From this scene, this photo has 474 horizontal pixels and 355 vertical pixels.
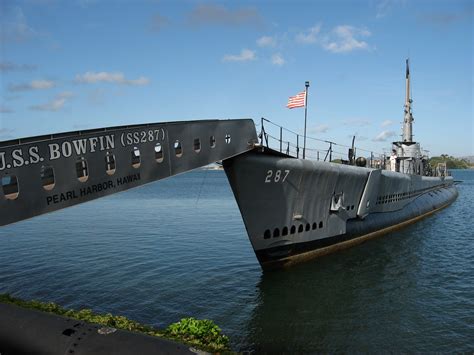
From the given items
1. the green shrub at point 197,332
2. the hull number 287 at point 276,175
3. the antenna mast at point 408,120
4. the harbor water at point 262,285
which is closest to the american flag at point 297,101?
the hull number 287 at point 276,175

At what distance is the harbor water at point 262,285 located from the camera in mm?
12492

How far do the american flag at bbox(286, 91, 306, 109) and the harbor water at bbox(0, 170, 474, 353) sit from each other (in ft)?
25.4

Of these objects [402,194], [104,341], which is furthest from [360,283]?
[402,194]

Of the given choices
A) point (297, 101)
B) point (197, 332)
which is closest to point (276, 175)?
point (297, 101)

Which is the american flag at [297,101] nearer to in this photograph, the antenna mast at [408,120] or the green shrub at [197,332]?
the green shrub at [197,332]

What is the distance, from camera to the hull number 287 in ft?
57.3

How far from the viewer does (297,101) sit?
1959 centimetres

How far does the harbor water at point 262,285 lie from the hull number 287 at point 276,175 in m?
4.32

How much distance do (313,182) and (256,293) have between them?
6.29 meters

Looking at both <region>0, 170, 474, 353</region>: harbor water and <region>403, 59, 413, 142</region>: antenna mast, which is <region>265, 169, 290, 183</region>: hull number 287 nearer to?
<region>0, 170, 474, 353</region>: harbor water

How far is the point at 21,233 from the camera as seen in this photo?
97.6ft

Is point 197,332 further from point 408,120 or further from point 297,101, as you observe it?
point 408,120

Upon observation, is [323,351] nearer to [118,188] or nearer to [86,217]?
[118,188]


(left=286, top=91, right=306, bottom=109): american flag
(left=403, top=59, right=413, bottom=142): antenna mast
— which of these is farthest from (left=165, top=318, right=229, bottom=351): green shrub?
(left=403, top=59, right=413, bottom=142): antenna mast
